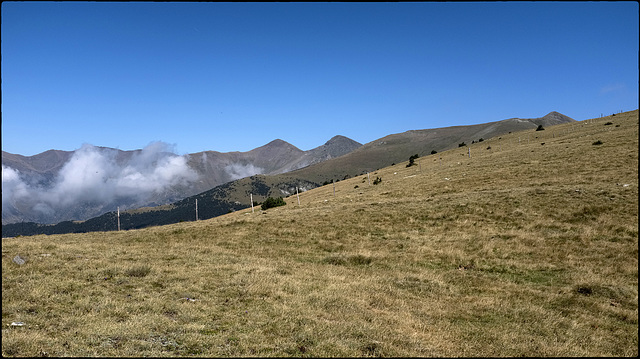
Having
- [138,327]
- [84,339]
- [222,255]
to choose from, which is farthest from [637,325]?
[222,255]

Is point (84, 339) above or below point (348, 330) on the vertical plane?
above

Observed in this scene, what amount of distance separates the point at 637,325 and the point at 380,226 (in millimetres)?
17485

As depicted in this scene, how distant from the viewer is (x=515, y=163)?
158ft

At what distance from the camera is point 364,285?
15164mm

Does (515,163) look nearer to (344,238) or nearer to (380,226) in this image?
(380,226)

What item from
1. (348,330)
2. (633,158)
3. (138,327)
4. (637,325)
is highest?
(633,158)

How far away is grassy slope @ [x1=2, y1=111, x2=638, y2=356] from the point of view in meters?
9.23

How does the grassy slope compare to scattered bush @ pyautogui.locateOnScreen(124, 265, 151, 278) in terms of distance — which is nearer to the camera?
the grassy slope

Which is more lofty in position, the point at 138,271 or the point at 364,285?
the point at 138,271

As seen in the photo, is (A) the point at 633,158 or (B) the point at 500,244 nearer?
(B) the point at 500,244

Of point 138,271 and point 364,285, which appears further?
point 138,271

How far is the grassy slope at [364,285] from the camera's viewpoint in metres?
9.23

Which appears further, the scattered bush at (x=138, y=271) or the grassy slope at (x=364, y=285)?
the scattered bush at (x=138, y=271)

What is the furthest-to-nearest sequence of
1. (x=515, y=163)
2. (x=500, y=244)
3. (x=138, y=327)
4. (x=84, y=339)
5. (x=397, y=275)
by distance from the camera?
(x=515, y=163)
(x=500, y=244)
(x=397, y=275)
(x=138, y=327)
(x=84, y=339)
